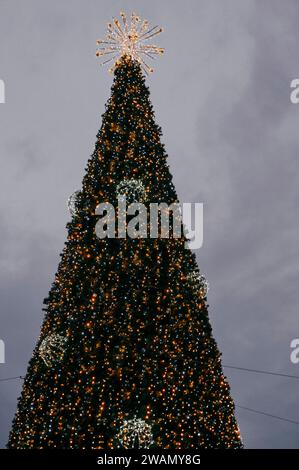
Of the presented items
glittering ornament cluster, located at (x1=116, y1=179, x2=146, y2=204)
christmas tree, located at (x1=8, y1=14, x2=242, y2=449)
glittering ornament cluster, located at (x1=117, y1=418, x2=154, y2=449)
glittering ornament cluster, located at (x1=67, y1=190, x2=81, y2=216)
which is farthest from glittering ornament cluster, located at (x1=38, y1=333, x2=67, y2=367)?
glittering ornament cluster, located at (x1=116, y1=179, x2=146, y2=204)

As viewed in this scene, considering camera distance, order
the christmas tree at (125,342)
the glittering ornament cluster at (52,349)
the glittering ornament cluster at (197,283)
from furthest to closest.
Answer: the glittering ornament cluster at (197,283)
the glittering ornament cluster at (52,349)
the christmas tree at (125,342)

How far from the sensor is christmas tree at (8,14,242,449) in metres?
7.18

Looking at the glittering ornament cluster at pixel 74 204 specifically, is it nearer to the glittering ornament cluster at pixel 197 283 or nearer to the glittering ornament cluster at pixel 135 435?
the glittering ornament cluster at pixel 197 283

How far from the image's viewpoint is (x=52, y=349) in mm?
7781

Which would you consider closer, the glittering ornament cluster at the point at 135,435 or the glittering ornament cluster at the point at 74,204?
the glittering ornament cluster at the point at 135,435

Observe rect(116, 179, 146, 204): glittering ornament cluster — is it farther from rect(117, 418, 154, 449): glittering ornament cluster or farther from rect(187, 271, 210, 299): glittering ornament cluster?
rect(117, 418, 154, 449): glittering ornament cluster

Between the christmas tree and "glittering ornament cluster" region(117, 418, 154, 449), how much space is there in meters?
0.01

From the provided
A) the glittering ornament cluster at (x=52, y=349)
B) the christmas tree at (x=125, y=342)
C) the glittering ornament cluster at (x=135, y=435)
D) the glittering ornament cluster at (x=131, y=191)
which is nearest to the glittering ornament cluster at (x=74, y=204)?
the christmas tree at (x=125, y=342)

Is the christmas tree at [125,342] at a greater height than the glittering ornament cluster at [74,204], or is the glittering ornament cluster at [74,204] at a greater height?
the glittering ornament cluster at [74,204]

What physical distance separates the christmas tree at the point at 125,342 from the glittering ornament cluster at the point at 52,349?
0.02 metres

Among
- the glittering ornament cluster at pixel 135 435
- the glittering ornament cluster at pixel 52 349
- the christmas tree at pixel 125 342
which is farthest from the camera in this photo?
the glittering ornament cluster at pixel 52 349

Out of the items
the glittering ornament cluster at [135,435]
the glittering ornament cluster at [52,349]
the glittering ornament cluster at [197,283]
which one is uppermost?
the glittering ornament cluster at [197,283]

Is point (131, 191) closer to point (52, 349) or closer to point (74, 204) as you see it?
point (74, 204)

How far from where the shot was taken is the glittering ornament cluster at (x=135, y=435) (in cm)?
681
